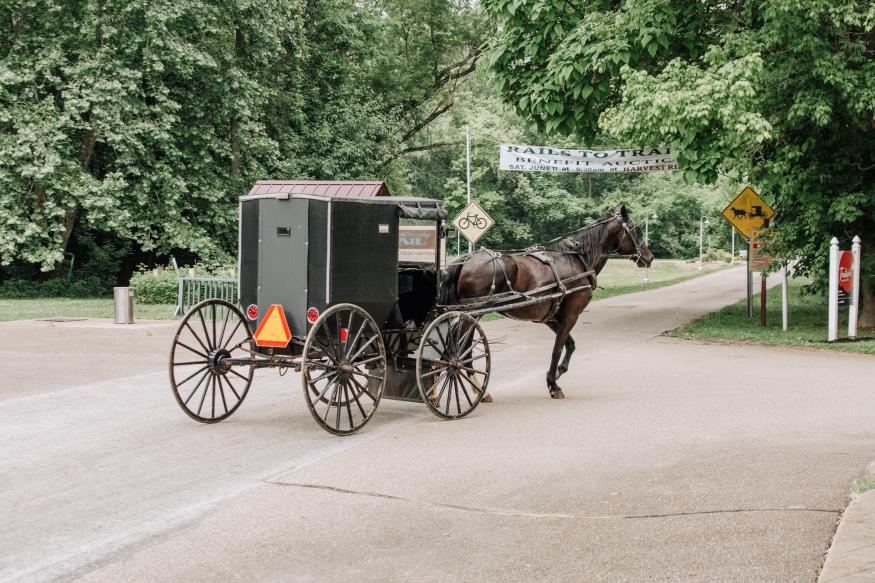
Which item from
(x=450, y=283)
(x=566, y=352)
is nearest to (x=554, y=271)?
(x=566, y=352)

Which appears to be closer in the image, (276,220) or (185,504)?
(185,504)

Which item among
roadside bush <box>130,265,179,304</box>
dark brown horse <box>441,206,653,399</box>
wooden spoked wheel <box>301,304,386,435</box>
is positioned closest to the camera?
wooden spoked wheel <box>301,304,386,435</box>

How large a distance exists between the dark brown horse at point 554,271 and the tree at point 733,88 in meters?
4.38

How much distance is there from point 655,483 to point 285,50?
28.4 m

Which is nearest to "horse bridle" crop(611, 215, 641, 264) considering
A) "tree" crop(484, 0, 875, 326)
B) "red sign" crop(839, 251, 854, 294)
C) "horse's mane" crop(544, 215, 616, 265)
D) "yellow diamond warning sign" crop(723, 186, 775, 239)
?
"horse's mane" crop(544, 215, 616, 265)

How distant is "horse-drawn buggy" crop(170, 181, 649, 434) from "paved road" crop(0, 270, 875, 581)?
493 millimetres

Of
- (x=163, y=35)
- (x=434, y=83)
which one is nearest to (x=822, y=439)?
(x=163, y=35)

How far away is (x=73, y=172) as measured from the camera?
88.6ft

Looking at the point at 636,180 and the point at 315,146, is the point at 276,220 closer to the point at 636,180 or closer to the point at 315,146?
the point at 315,146

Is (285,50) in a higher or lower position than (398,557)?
higher

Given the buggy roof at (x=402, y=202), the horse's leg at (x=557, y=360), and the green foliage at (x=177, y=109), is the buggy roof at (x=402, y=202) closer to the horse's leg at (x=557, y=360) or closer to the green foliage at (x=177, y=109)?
the horse's leg at (x=557, y=360)

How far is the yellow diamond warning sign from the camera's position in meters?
20.1

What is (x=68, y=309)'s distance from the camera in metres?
23.6

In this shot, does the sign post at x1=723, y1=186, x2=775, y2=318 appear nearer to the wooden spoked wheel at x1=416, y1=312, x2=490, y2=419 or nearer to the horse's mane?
the horse's mane
